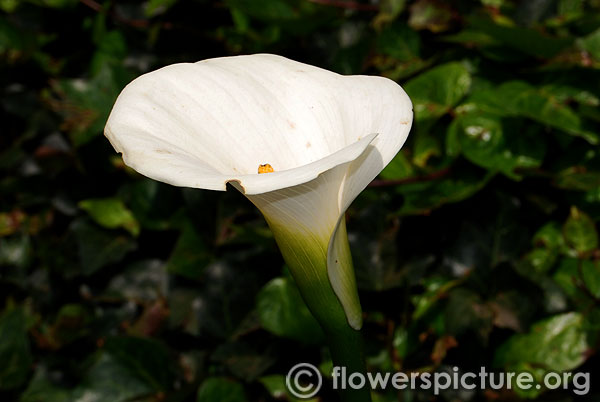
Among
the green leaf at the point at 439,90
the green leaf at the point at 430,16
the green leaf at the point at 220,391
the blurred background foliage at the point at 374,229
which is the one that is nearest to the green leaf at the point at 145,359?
the blurred background foliage at the point at 374,229

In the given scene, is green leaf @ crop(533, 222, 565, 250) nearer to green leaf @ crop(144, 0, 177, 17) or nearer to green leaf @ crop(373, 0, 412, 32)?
green leaf @ crop(373, 0, 412, 32)

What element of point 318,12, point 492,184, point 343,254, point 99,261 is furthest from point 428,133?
point 99,261

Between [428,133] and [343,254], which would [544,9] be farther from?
[343,254]

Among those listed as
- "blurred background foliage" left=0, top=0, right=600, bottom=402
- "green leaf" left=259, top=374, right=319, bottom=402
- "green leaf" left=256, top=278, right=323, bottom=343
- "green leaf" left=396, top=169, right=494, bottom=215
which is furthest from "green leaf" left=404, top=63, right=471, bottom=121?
"green leaf" left=259, top=374, right=319, bottom=402

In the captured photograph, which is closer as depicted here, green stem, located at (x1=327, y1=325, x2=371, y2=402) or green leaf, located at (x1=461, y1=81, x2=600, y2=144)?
green stem, located at (x1=327, y1=325, x2=371, y2=402)

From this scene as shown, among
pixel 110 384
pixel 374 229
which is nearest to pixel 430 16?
pixel 374 229

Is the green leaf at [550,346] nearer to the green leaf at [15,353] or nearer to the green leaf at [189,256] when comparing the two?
the green leaf at [189,256]

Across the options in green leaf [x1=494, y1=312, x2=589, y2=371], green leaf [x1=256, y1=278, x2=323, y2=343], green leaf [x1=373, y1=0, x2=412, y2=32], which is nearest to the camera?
green leaf [x1=494, y1=312, x2=589, y2=371]
